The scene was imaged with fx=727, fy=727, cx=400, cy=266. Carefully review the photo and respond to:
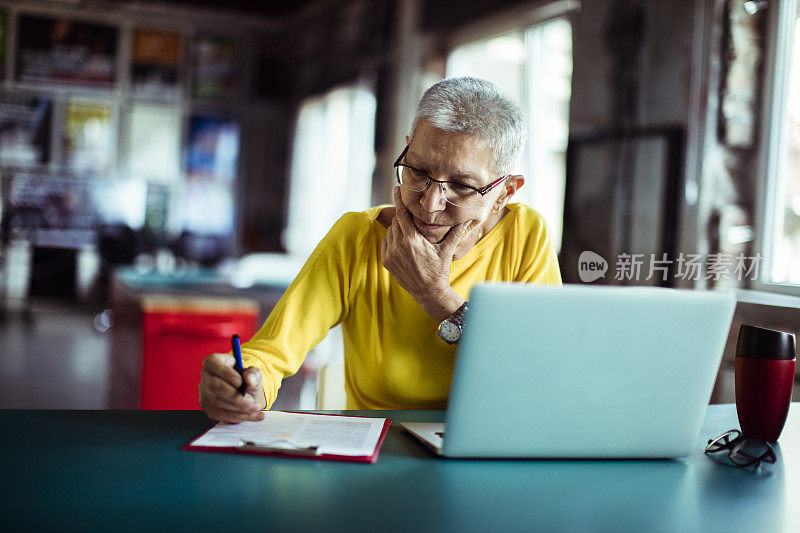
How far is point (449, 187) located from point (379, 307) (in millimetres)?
311

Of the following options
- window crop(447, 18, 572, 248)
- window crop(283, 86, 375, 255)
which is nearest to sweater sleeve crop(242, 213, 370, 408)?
window crop(447, 18, 572, 248)

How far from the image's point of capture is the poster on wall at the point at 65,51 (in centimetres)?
848

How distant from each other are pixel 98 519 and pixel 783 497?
0.92 metres

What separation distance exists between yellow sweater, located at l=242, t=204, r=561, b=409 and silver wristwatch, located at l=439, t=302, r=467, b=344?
0.11 metres

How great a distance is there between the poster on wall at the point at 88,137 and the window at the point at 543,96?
5.80m

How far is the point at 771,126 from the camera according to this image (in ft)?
8.64

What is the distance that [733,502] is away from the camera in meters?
1.00

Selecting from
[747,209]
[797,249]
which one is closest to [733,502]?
[797,249]

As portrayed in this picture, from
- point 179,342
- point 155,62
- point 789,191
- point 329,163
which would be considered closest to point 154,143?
point 155,62

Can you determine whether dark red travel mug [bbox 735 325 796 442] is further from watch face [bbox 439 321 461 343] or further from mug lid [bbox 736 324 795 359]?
watch face [bbox 439 321 461 343]

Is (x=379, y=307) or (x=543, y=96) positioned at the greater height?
(x=543, y=96)

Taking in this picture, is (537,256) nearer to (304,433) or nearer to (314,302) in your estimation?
(314,302)

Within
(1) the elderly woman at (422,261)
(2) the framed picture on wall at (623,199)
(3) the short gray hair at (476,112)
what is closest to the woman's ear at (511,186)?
(1) the elderly woman at (422,261)

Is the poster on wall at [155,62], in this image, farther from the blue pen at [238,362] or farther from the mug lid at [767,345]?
the mug lid at [767,345]
